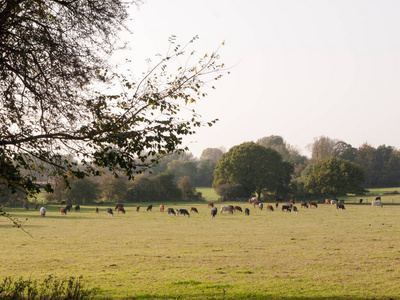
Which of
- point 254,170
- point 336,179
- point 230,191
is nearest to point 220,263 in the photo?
point 230,191

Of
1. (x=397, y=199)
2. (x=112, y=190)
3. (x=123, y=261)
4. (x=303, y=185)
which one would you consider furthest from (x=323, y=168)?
(x=123, y=261)

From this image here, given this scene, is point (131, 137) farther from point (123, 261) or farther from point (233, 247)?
point (233, 247)

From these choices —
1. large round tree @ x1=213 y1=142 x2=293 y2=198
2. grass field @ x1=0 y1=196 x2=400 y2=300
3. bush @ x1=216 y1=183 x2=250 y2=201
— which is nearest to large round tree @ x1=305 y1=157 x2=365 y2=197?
large round tree @ x1=213 y1=142 x2=293 y2=198

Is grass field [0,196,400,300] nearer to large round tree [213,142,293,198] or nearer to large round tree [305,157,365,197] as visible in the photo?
large round tree [305,157,365,197]

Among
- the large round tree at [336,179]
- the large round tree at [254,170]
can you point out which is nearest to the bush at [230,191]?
the large round tree at [254,170]

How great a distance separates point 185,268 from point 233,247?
19.4 feet

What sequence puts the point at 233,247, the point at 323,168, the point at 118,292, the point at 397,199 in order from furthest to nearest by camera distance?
the point at 323,168 < the point at 397,199 < the point at 233,247 < the point at 118,292

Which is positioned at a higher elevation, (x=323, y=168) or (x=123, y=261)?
(x=323, y=168)

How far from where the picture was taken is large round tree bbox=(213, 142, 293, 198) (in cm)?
8162

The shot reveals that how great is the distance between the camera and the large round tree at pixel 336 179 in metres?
75.5

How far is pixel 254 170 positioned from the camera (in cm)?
8300

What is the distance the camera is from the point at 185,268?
50.0 ft

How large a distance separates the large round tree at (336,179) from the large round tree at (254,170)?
21.0 feet

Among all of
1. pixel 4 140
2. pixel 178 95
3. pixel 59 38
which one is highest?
pixel 59 38
